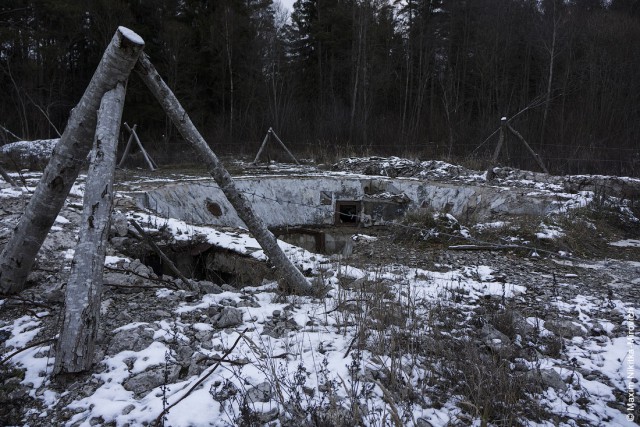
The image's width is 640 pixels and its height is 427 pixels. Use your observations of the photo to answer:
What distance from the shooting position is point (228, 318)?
3.04 metres

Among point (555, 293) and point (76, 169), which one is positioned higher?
point (76, 169)

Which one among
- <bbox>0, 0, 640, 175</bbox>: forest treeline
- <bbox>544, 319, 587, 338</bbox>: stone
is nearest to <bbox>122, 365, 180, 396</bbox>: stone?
<bbox>544, 319, 587, 338</bbox>: stone

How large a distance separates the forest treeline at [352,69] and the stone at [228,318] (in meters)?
13.2

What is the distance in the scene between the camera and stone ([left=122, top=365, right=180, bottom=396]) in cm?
230

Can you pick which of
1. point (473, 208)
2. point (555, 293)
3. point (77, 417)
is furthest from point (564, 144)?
point (77, 417)

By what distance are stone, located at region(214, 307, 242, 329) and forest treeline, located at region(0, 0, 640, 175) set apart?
520 inches

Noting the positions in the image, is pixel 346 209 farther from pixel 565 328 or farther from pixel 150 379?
pixel 150 379

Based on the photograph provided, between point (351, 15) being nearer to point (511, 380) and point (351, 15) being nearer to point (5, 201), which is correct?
point (5, 201)

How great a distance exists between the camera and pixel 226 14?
22.0m

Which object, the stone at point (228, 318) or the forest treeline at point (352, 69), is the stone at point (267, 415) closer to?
the stone at point (228, 318)

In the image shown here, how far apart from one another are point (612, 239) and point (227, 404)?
6.42 m

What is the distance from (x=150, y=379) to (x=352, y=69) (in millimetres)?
23098

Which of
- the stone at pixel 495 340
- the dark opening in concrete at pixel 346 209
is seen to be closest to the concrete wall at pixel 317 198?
the dark opening in concrete at pixel 346 209

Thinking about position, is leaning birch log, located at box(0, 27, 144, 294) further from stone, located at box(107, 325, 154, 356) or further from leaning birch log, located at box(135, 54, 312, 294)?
stone, located at box(107, 325, 154, 356)
